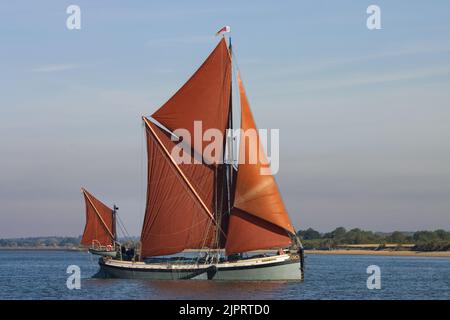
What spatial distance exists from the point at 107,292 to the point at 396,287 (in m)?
24.5

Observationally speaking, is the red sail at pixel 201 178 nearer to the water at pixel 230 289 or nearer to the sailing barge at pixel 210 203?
the sailing barge at pixel 210 203

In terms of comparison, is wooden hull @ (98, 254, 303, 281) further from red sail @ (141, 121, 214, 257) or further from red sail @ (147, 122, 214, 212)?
red sail @ (147, 122, 214, 212)

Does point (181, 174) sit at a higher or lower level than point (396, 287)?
higher

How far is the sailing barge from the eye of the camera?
7256 centimetres

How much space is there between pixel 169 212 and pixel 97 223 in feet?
155

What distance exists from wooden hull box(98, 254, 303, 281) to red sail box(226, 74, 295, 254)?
4.40 ft

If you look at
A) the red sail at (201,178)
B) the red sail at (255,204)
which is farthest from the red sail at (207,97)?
the red sail at (255,204)

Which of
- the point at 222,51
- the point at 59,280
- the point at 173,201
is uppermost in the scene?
the point at 222,51

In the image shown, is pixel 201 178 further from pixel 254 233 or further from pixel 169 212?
pixel 254 233

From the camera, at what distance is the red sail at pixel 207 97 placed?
76.4 m

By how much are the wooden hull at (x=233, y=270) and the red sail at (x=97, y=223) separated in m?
43.1
